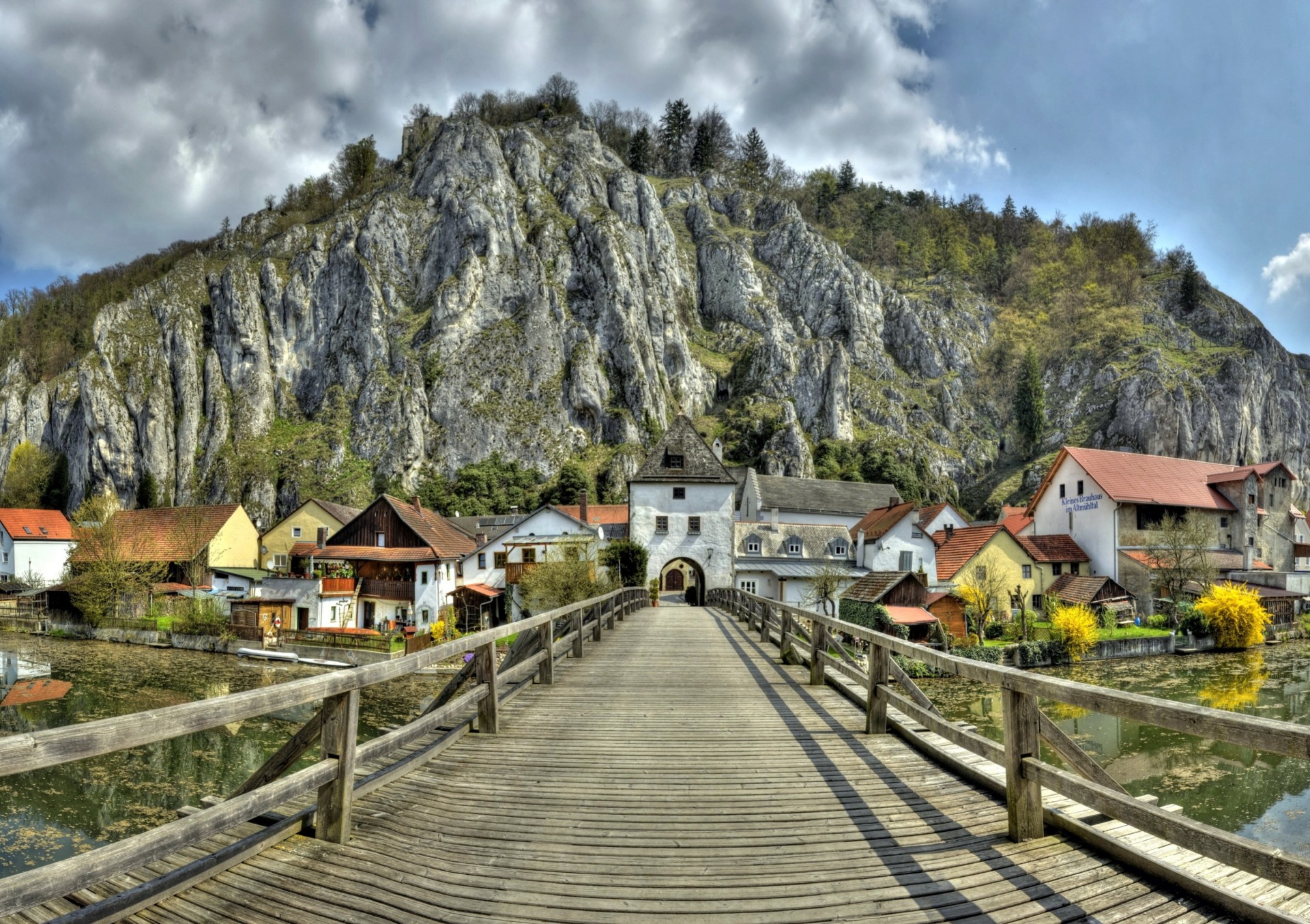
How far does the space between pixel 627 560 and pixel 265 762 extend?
3248cm

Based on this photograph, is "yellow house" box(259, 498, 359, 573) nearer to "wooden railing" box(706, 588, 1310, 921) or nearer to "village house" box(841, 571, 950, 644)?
"village house" box(841, 571, 950, 644)

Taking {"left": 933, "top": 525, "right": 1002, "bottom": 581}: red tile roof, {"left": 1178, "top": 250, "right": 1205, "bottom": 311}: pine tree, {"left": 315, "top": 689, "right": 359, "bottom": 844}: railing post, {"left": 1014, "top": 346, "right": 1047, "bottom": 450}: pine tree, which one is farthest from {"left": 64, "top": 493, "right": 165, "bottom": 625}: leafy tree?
{"left": 1178, "top": 250, "right": 1205, "bottom": 311}: pine tree

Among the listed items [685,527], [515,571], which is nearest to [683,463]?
[685,527]

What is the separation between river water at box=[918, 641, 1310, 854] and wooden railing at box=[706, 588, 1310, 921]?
4.74m

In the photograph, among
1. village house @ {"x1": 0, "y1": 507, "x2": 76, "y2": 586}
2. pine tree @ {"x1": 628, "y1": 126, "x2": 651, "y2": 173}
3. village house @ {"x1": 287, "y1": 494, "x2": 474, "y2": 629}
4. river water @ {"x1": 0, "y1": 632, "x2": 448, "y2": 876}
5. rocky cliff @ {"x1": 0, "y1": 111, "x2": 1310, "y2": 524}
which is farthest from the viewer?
pine tree @ {"x1": 628, "y1": 126, "x2": 651, "y2": 173}

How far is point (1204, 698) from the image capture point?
2183cm

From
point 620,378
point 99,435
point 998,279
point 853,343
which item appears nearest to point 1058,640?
point 620,378

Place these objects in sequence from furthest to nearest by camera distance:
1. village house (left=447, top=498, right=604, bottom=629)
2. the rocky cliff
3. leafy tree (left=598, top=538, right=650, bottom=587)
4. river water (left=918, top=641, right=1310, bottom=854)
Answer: the rocky cliff
village house (left=447, top=498, right=604, bottom=629)
leafy tree (left=598, top=538, right=650, bottom=587)
river water (left=918, top=641, right=1310, bottom=854)

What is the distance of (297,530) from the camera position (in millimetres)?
48312

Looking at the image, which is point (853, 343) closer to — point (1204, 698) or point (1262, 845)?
point (1204, 698)

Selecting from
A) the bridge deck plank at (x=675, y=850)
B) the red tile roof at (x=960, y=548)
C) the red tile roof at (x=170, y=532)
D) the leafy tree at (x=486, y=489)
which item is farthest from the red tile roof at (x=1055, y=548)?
the red tile roof at (x=170, y=532)

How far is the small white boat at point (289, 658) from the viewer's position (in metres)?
29.7

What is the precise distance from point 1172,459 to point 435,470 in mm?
62539

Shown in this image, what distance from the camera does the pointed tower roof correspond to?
37.1m
